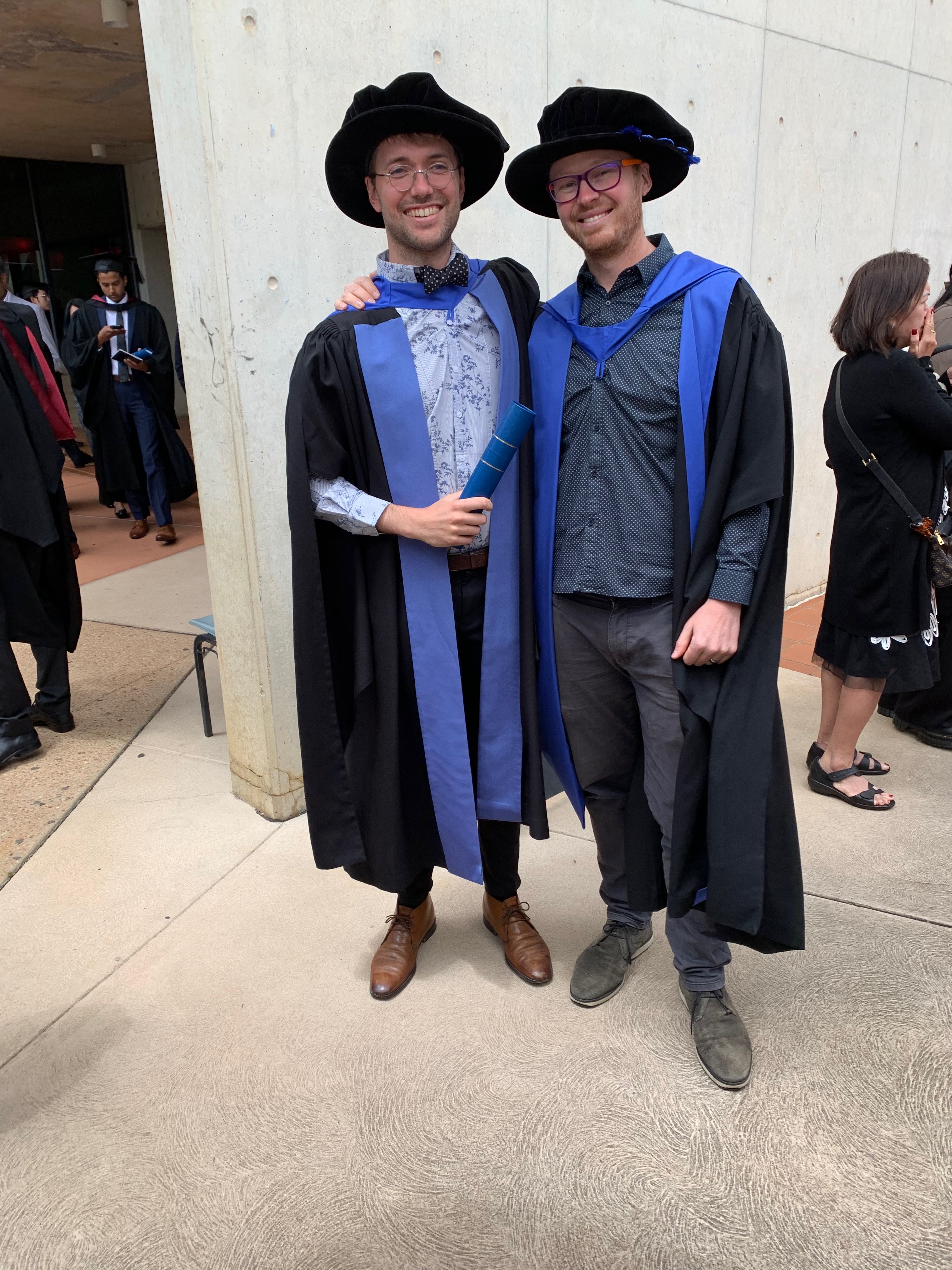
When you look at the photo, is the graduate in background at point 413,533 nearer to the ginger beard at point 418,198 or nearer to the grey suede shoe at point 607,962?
the ginger beard at point 418,198

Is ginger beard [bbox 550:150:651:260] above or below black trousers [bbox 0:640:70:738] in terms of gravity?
above

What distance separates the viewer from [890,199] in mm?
5219

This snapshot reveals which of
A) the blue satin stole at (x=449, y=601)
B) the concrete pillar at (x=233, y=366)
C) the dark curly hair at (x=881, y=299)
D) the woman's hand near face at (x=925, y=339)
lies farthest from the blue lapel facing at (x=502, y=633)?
the woman's hand near face at (x=925, y=339)

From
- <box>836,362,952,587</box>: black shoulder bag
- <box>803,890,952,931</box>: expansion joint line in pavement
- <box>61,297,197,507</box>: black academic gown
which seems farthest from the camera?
<box>61,297,197,507</box>: black academic gown

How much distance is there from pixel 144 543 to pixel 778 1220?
21.8 ft

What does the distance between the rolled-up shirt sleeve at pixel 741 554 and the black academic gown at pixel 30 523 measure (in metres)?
2.96

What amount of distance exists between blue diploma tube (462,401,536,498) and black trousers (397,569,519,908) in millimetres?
266

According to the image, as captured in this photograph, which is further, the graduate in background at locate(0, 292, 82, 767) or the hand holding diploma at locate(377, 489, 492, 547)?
the graduate in background at locate(0, 292, 82, 767)

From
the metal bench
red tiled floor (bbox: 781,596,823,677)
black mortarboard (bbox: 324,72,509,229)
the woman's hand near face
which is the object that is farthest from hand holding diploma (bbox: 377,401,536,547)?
red tiled floor (bbox: 781,596,823,677)

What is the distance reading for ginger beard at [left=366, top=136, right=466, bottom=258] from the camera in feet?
6.70

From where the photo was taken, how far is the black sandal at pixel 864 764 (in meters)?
3.56

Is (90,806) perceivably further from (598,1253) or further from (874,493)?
(874,493)

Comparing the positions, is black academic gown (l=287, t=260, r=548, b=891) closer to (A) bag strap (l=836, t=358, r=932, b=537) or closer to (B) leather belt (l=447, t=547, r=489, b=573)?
(B) leather belt (l=447, t=547, r=489, b=573)

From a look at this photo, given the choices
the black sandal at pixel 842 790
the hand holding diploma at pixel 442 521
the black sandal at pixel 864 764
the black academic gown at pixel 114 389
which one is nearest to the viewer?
the hand holding diploma at pixel 442 521
